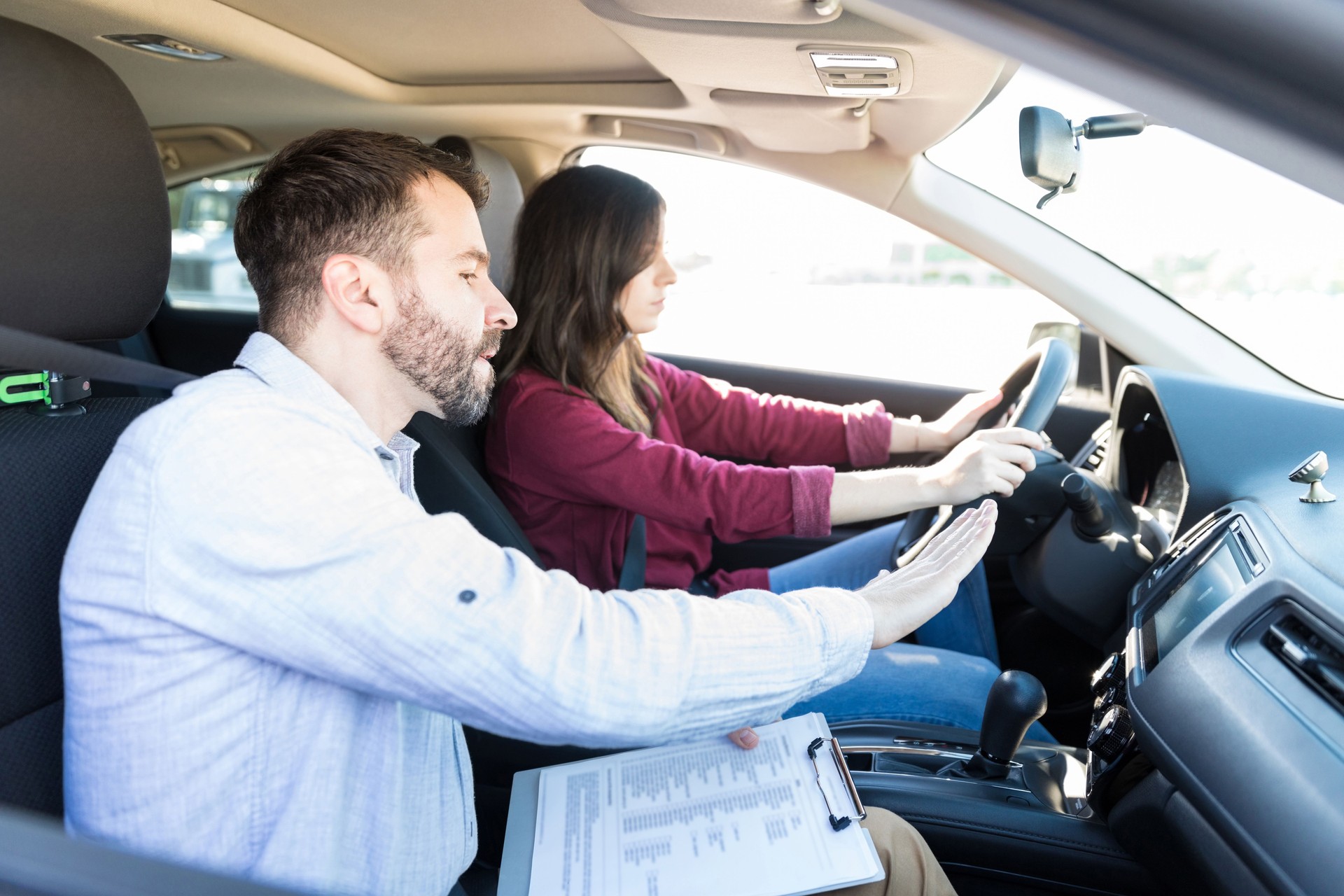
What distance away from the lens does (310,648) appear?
76cm

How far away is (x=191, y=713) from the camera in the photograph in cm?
81

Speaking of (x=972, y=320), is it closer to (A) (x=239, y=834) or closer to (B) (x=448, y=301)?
(B) (x=448, y=301)

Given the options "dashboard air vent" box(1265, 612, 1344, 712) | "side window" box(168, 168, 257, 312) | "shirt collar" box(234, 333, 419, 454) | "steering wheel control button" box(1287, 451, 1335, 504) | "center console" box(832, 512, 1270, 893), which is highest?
"steering wheel control button" box(1287, 451, 1335, 504)

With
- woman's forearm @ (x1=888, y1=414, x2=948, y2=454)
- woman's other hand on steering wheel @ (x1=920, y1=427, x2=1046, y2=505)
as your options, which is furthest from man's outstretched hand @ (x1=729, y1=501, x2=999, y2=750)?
woman's forearm @ (x1=888, y1=414, x2=948, y2=454)

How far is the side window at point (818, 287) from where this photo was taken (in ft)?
7.49

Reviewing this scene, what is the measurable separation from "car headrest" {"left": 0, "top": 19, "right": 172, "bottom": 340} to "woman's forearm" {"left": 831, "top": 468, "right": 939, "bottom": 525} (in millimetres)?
1066

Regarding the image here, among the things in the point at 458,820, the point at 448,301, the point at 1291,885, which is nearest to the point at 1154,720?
the point at 1291,885

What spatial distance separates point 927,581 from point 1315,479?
0.53 metres

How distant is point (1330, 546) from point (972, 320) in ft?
5.36

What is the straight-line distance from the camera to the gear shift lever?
133cm

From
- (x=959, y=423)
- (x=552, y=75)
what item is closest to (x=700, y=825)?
(x=959, y=423)

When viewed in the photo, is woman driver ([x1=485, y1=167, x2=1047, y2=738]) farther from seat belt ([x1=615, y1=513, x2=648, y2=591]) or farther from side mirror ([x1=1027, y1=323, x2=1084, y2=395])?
side mirror ([x1=1027, y1=323, x2=1084, y2=395])

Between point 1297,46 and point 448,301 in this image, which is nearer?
point 1297,46

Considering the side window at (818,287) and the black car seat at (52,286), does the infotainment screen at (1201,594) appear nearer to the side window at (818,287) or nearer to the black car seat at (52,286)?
the side window at (818,287)
